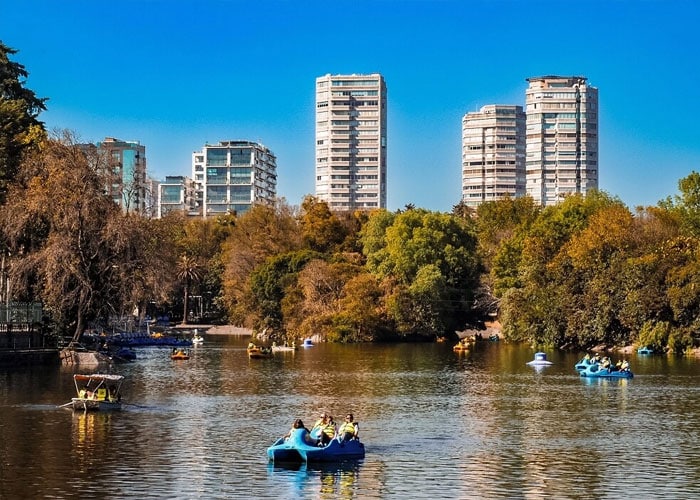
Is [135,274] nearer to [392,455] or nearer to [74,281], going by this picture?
[74,281]

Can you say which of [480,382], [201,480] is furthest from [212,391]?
[201,480]

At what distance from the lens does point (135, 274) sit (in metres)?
77.0

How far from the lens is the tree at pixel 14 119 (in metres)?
82.2

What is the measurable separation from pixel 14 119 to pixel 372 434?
53.4m

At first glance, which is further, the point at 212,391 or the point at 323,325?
the point at 323,325

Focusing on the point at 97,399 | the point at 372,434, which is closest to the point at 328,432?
the point at 372,434

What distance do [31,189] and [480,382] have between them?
32.5 meters

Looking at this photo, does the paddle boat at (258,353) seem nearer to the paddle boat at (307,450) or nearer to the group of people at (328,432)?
the group of people at (328,432)

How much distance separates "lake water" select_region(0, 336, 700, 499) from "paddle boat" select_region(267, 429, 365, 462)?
0.47m

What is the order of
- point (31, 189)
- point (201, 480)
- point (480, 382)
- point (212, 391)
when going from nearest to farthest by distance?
point (201, 480)
point (212, 391)
point (480, 382)
point (31, 189)

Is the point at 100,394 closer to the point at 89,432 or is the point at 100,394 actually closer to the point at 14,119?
the point at 89,432

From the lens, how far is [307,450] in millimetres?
37719

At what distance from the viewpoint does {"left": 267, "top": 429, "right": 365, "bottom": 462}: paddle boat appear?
37688 mm

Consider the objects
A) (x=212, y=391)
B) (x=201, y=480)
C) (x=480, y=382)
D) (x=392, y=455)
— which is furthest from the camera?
(x=480, y=382)
